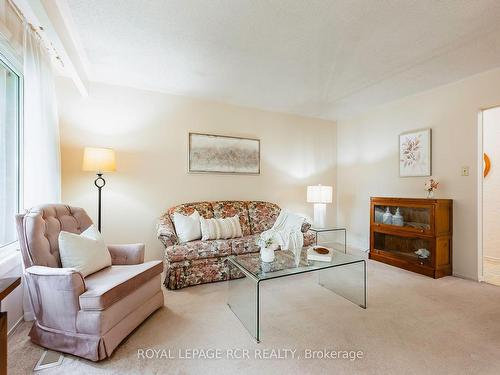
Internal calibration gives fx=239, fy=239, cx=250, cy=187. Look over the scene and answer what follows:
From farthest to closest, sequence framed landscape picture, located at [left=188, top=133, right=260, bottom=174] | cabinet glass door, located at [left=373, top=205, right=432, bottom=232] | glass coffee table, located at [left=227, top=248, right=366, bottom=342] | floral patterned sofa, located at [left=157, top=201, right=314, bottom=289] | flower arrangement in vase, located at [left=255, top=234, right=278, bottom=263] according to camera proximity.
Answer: framed landscape picture, located at [left=188, top=133, right=260, bottom=174] → cabinet glass door, located at [left=373, top=205, right=432, bottom=232] → floral patterned sofa, located at [left=157, top=201, right=314, bottom=289] → flower arrangement in vase, located at [left=255, top=234, right=278, bottom=263] → glass coffee table, located at [left=227, top=248, right=366, bottom=342]

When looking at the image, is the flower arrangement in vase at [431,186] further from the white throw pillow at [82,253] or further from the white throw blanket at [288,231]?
the white throw pillow at [82,253]

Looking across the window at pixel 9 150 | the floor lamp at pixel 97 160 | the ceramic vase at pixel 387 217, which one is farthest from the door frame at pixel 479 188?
the window at pixel 9 150

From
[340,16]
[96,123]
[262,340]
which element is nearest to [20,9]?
[96,123]

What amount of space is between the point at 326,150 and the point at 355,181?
30.6 inches

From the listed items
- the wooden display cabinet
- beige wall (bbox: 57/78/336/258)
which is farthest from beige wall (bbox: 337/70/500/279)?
beige wall (bbox: 57/78/336/258)

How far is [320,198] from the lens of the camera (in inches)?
149

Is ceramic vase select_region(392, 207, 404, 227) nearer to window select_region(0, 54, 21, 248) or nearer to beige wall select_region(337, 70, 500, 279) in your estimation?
beige wall select_region(337, 70, 500, 279)

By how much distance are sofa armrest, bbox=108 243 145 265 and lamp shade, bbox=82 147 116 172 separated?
928 mm

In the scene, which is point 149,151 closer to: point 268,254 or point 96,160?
point 96,160

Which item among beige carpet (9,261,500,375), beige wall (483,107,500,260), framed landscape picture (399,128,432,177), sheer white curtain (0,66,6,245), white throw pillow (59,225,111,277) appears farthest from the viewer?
beige wall (483,107,500,260)

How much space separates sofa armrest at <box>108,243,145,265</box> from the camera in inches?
83.9

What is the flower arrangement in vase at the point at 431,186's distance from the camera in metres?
3.04

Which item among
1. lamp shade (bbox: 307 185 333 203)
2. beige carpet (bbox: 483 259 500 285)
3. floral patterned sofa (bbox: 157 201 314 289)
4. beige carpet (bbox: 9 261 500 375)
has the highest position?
lamp shade (bbox: 307 185 333 203)

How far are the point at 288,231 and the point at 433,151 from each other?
220 centimetres
